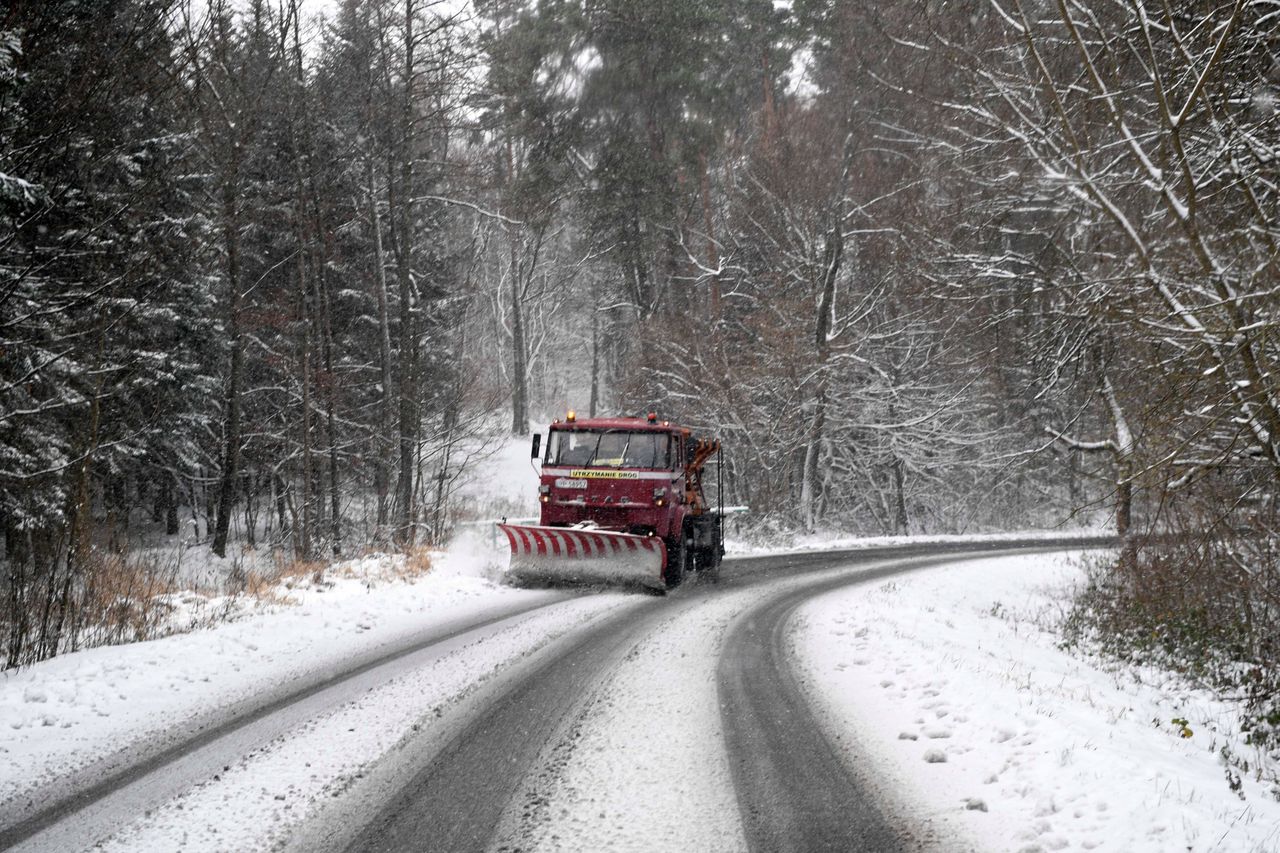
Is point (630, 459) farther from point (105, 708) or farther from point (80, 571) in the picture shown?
point (105, 708)

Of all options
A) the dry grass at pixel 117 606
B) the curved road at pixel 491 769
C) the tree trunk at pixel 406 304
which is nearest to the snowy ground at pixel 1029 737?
the curved road at pixel 491 769

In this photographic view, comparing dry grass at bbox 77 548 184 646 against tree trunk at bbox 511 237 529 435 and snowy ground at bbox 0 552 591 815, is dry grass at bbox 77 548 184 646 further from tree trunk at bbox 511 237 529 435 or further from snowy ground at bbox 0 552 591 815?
tree trunk at bbox 511 237 529 435

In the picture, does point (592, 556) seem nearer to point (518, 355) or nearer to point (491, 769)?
point (491, 769)

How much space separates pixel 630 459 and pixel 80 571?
7276mm

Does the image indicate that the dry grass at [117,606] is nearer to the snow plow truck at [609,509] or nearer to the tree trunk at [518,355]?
the snow plow truck at [609,509]

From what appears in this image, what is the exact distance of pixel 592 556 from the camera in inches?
489

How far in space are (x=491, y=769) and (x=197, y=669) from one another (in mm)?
3254

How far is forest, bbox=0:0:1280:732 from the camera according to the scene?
23.4 feet

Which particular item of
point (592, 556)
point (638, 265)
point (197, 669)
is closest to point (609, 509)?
point (592, 556)

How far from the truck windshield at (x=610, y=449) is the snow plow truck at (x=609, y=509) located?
16 millimetres

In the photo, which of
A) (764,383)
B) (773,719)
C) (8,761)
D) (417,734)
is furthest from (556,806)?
(764,383)

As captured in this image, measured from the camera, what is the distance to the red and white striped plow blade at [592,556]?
1227 centimetres

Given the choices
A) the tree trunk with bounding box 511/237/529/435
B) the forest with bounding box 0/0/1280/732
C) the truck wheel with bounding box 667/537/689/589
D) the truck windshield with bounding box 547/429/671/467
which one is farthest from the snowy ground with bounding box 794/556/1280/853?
the tree trunk with bounding box 511/237/529/435

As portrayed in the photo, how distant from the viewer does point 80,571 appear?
858 cm
